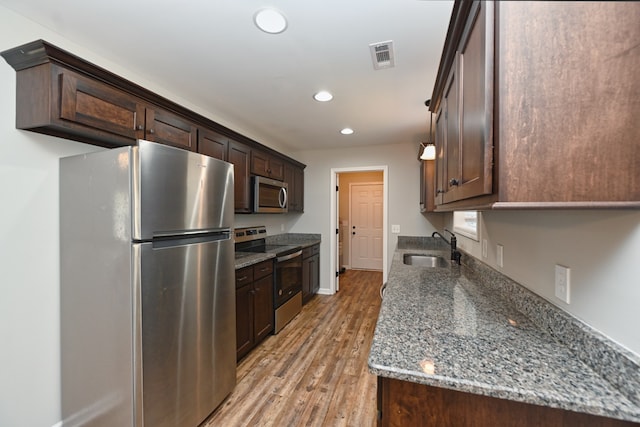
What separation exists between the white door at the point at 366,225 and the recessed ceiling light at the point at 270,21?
5069mm

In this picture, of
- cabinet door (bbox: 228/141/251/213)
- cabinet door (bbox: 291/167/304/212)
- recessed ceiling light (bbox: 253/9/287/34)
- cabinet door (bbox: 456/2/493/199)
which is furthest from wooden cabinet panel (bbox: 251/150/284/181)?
cabinet door (bbox: 456/2/493/199)

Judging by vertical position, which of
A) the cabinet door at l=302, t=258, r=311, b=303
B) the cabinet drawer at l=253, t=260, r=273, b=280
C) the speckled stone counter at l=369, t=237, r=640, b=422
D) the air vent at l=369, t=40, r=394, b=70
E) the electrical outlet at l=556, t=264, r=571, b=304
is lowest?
the cabinet door at l=302, t=258, r=311, b=303

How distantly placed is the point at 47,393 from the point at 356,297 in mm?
3522

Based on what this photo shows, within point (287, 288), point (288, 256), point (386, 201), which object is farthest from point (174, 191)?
point (386, 201)

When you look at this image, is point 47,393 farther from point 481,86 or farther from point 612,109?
point 612,109

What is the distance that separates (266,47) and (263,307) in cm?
226

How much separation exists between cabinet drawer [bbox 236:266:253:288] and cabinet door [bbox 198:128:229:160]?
107 cm

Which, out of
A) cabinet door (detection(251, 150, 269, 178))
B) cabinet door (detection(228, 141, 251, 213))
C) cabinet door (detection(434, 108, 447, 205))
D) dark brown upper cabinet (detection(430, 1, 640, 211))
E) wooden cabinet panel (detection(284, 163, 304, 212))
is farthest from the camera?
wooden cabinet panel (detection(284, 163, 304, 212))

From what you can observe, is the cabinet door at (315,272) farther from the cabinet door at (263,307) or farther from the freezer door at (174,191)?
the freezer door at (174,191)

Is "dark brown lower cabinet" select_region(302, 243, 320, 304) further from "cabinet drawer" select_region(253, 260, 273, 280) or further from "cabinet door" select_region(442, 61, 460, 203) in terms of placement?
"cabinet door" select_region(442, 61, 460, 203)

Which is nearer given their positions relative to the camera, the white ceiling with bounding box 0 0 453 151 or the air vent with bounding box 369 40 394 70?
the white ceiling with bounding box 0 0 453 151

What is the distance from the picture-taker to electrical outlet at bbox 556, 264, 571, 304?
35.7 inches

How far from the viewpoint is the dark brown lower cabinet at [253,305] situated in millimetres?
2357

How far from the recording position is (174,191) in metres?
1.49
